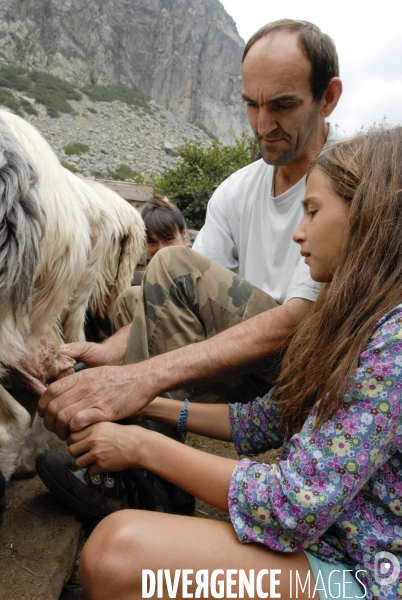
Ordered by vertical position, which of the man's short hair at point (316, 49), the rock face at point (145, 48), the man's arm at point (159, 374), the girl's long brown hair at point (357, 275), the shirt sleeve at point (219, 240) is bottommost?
the man's arm at point (159, 374)

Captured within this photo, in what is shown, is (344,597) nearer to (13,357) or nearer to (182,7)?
(13,357)

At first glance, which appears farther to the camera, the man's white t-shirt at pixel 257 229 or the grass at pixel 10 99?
the grass at pixel 10 99

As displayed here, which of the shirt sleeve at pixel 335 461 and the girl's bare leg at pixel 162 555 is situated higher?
the shirt sleeve at pixel 335 461

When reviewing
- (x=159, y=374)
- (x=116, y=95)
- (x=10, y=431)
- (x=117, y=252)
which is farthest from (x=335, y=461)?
(x=116, y=95)

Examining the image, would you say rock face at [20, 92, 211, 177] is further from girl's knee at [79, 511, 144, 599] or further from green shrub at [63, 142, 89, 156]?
girl's knee at [79, 511, 144, 599]

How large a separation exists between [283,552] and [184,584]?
0.22 metres

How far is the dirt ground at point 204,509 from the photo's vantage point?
1722 millimetres

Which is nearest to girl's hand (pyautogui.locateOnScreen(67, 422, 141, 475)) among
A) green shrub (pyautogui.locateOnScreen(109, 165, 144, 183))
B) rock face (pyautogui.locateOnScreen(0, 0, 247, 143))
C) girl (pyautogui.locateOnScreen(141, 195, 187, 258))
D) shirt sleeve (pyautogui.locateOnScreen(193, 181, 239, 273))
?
shirt sleeve (pyautogui.locateOnScreen(193, 181, 239, 273))

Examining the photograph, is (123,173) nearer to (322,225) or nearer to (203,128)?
(203,128)

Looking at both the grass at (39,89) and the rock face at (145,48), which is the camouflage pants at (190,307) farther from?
the rock face at (145,48)

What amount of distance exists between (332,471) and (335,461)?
0.02 m

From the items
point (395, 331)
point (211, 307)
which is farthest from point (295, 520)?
point (211, 307)

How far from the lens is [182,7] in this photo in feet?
238

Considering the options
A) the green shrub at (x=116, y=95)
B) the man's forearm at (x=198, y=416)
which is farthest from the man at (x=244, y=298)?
the green shrub at (x=116, y=95)
